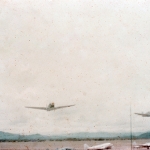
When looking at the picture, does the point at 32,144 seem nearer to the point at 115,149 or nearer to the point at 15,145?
the point at 15,145

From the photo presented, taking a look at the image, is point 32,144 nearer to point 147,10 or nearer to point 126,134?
point 126,134

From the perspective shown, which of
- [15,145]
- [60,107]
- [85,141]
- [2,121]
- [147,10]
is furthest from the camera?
[85,141]

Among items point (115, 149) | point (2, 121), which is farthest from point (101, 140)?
point (2, 121)

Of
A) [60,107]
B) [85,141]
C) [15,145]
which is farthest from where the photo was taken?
[85,141]

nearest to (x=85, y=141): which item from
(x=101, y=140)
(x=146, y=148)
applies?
(x=101, y=140)

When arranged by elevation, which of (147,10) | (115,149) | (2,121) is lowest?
(115,149)

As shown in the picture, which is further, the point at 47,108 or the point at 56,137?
the point at 56,137

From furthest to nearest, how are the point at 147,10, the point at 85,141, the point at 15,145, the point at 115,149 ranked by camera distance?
the point at 85,141 → the point at 15,145 → the point at 115,149 → the point at 147,10

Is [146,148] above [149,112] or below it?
below

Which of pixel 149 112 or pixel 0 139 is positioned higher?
pixel 149 112
